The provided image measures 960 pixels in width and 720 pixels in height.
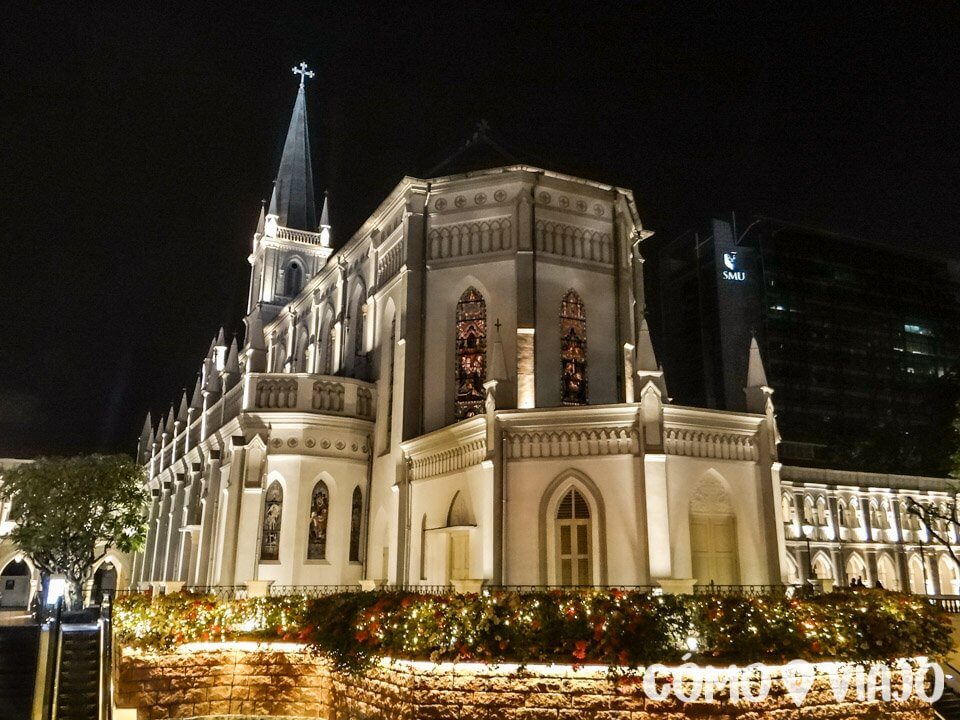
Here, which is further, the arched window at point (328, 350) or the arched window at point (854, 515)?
the arched window at point (854, 515)

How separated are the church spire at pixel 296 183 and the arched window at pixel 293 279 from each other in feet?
11.0

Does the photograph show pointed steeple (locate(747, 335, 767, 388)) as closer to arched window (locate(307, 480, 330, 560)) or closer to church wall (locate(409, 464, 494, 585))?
church wall (locate(409, 464, 494, 585))

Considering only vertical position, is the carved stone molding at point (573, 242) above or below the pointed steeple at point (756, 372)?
above

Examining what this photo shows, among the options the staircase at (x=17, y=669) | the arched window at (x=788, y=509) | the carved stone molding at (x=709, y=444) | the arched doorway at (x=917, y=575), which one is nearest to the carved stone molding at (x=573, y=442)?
the carved stone molding at (x=709, y=444)

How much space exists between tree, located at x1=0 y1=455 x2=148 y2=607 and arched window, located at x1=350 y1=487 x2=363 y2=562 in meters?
22.4

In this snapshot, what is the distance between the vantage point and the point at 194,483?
39562 millimetres

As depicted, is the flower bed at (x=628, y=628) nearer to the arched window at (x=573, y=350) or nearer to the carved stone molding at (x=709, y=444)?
the carved stone molding at (x=709, y=444)

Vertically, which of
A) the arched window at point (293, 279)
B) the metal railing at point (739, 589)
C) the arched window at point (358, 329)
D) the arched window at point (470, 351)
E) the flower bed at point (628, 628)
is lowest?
the flower bed at point (628, 628)

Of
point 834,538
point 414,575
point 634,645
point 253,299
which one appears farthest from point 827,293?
point 634,645

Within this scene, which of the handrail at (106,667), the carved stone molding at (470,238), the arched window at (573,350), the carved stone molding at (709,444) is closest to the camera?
the handrail at (106,667)

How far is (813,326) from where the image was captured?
273 feet

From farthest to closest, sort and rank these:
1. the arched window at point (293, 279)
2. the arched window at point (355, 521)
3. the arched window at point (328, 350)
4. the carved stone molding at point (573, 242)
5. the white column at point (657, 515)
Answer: the arched window at point (293, 279) < the arched window at point (328, 350) < the arched window at point (355, 521) < the carved stone molding at point (573, 242) < the white column at point (657, 515)

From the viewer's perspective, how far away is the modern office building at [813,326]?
81062 millimetres

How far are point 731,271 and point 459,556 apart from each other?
216 feet
